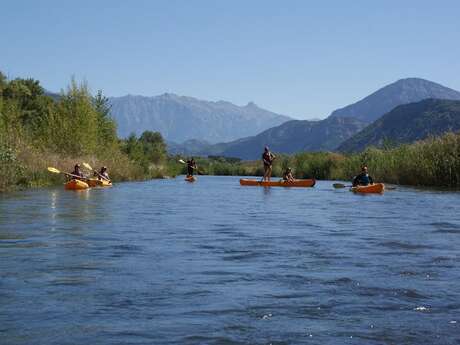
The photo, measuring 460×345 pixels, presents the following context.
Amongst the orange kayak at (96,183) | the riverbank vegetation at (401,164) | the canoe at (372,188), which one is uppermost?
the riverbank vegetation at (401,164)

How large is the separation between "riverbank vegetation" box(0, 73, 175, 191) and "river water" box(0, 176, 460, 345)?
42.3 ft

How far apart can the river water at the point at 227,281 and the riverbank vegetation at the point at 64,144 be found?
12.9 meters

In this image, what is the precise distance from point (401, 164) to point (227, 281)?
1117 inches

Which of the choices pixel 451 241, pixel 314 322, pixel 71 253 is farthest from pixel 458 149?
pixel 314 322

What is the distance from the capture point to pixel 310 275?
8008mm

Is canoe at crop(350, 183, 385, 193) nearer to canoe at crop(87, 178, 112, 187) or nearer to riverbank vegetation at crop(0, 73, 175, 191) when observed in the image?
canoe at crop(87, 178, 112, 187)

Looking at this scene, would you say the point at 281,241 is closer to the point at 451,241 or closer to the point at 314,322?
the point at 451,241

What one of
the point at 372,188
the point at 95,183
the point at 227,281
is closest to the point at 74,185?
the point at 95,183

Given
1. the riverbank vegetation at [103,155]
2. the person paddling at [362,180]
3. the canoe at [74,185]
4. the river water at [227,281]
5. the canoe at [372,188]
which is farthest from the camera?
the riverbank vegetation at [103,155]

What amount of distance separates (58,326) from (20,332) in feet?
1.08

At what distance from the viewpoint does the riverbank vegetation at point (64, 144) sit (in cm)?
2777

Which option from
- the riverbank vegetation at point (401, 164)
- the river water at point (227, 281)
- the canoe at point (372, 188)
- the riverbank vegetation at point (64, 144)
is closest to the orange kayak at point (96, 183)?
the riverbank vegetation at point (64, 144)

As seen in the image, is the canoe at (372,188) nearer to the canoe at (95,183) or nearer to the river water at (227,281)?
the river water at (227,281)

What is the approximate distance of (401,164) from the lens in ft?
113
